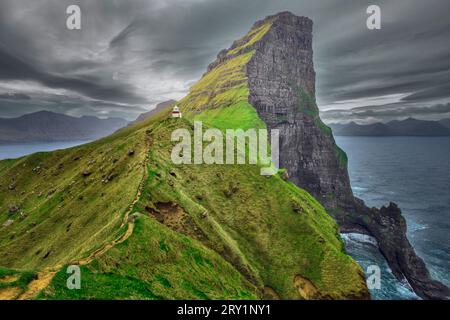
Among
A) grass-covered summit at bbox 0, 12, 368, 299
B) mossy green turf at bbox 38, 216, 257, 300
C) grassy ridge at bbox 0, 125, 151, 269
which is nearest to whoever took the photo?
mossy green turf at bbox 38, 216, 257, 300

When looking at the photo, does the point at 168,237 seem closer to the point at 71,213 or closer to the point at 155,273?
the point at 155,273

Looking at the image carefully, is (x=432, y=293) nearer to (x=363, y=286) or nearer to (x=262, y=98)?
(x=363, y=286)

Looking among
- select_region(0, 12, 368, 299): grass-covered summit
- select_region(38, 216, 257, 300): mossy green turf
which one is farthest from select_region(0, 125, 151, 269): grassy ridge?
select_region(38, 216, 257, 300): mossy green turf

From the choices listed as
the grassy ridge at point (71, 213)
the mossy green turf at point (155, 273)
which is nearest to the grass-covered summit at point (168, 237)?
the mossy green turf at point (155, 273)

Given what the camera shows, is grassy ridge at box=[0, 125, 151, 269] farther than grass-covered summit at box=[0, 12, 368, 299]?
Yes

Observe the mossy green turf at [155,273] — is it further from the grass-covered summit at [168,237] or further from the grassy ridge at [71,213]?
the grassy ridge at [71,213]

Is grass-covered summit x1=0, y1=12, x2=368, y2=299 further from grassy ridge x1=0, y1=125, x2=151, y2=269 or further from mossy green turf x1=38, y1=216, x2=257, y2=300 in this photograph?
grassy ridge x1=0, y1=125, x2=151, y2=269

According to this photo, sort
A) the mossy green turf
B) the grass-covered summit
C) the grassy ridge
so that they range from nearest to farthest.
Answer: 1. the mossy green turf
2. the grass-covered summit
3. the grassy ridge

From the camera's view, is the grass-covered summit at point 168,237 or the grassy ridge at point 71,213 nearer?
the grass-covered summit at point 168,237
